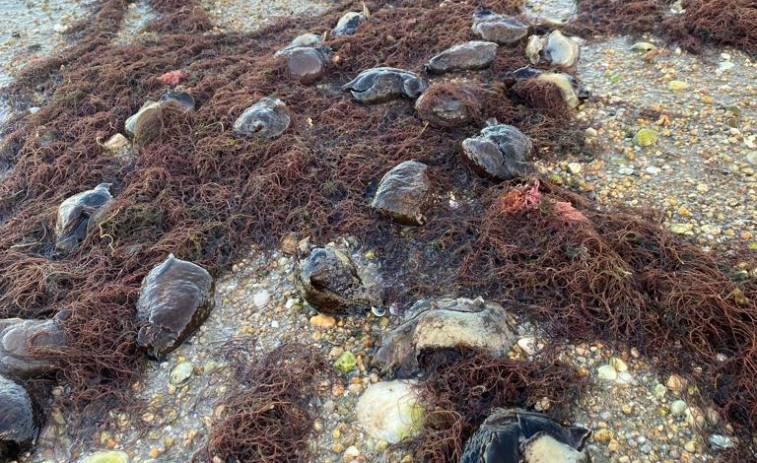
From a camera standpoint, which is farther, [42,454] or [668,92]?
[668,92]

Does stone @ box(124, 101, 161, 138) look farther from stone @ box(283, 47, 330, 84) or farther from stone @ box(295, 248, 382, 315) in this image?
stone @ box(295, 248, 382, 315)

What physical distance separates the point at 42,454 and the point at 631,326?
3.48 metres

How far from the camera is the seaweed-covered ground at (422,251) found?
3039 millimetres

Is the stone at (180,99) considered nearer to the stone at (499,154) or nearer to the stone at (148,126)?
the stone at (148,126)

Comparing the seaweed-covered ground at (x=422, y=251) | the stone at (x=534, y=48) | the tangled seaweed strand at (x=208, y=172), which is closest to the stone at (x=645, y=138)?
the seaweed-covered ground at (x=422, y=251)

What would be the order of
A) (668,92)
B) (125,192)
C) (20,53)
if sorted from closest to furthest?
1. (125,192)
2. (668,92)
3. (20,53)

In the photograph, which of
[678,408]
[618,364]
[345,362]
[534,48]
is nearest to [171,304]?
[345,362]

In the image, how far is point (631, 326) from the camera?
→ 3.21 metres

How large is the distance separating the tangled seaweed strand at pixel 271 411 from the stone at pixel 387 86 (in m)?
2.80

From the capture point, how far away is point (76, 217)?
4.49 meters

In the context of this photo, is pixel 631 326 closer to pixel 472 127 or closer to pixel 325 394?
pixel 325 394

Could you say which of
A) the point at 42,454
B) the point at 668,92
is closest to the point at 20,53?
the point at 42,454

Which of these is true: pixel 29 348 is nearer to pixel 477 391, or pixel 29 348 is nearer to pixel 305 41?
pixel 477 391

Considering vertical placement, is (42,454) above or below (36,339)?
below
